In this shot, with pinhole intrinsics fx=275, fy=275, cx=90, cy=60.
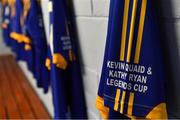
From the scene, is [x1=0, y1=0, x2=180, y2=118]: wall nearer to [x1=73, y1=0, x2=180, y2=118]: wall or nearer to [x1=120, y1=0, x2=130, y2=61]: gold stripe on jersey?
[x1=73, y1=0, x2=180, y2=118]: wall

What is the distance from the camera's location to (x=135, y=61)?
90 cm

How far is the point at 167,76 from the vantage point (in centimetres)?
94

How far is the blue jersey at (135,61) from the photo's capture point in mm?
848

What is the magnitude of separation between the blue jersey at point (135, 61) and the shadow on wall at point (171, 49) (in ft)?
0.17

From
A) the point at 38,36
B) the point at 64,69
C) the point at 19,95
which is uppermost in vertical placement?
the point at 38,36

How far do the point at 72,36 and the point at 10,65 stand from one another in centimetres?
365

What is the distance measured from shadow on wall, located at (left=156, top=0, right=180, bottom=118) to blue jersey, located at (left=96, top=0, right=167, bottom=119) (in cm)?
5

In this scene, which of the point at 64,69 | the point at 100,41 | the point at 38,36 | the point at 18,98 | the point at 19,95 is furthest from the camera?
the point at 19,95

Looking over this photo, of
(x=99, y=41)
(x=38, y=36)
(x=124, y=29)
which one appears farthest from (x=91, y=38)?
(x=38, y=36)

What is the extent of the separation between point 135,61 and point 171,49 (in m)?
0.12

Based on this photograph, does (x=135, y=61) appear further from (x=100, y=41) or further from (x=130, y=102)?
→ (x=100, y=41)

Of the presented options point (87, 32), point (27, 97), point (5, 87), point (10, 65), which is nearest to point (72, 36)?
point (87, 32)

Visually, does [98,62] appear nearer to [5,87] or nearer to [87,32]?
[87,32]

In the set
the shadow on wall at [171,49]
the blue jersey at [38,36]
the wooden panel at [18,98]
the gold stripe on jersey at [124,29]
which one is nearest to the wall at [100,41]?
the shadow on wall at [171,49]
